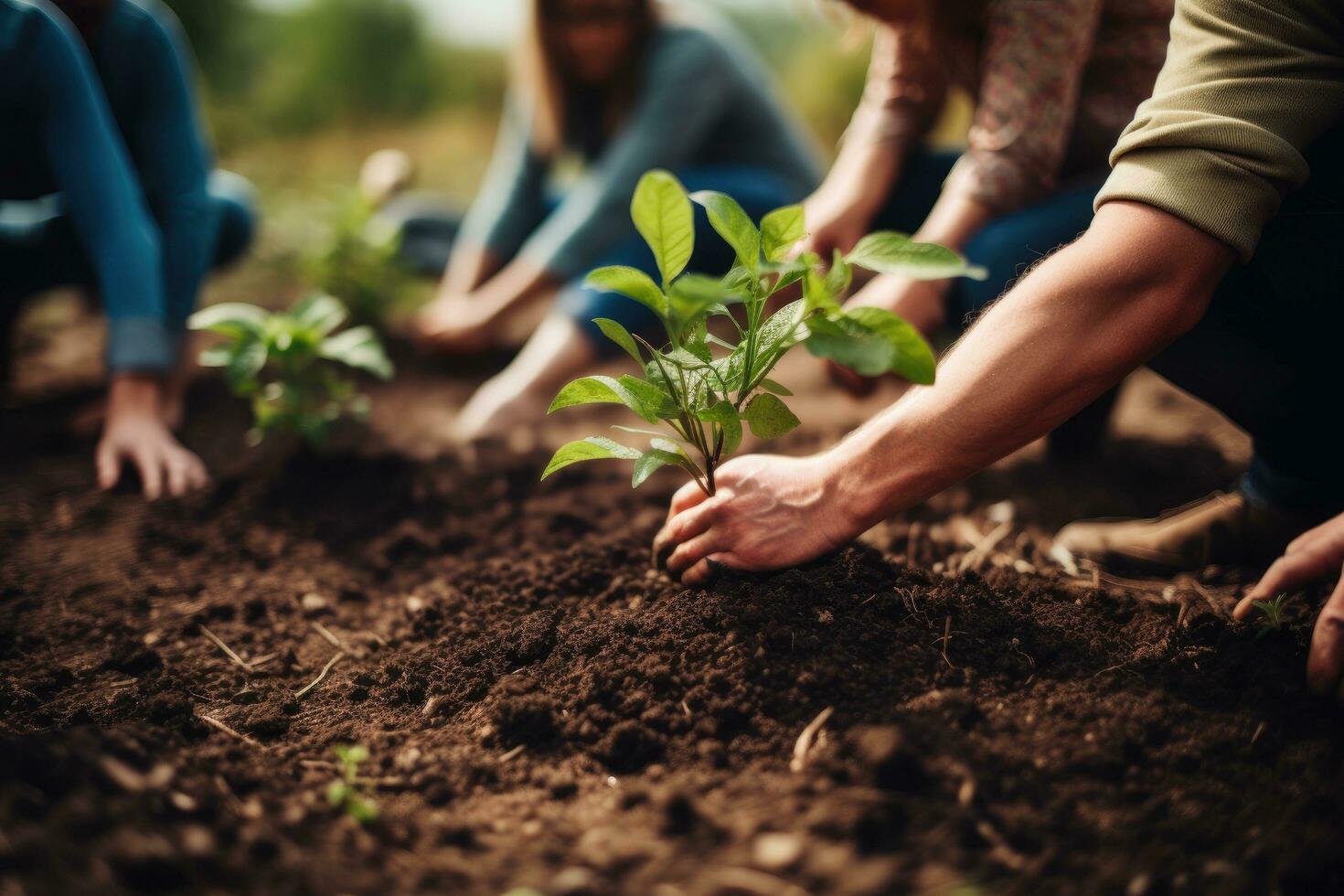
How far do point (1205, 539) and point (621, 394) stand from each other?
1.33 m

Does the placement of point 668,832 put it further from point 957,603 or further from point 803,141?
point 803,141

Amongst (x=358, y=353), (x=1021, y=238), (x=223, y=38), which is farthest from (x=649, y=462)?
(x=223, y=38)

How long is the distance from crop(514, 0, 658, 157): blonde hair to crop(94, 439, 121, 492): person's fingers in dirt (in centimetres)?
198

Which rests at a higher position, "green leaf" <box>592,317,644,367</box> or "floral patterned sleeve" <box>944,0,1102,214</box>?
"floral patterned sleeve" <box>944,0,1102,214</box>

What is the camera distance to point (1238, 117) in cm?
121

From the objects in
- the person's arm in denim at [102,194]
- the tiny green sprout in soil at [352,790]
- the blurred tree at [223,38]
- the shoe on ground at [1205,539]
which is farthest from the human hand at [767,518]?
the blurred tree at [223,38]

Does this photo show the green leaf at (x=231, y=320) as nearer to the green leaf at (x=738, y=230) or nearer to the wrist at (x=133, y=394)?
the wrist at (x=133, y=394)

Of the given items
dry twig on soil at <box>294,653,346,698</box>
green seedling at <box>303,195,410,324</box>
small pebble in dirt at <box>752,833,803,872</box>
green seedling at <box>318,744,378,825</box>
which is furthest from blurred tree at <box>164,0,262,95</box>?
small pebble in dirt at <box>752,833,803,872</box>

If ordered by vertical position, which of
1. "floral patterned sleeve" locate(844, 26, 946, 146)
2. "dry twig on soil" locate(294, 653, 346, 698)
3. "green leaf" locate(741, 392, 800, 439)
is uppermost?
"floral patterned sleeve" locate(844, 26, 946, 146)

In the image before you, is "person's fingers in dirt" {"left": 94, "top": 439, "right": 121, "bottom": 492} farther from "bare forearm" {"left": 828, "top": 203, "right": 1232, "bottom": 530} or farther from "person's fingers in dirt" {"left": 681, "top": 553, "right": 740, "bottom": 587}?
"bare forearm" {"left": 828, "top": 203, "right": 1232, "bottom": 530}

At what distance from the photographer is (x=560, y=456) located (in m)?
1.34

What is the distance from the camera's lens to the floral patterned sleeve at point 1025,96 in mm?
1910

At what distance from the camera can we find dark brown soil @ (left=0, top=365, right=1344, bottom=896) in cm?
100

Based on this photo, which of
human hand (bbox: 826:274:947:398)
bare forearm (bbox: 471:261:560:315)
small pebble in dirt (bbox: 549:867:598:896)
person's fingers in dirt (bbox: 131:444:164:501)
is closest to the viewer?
small pebble in dirt (bbox: 549:867:598:896)
